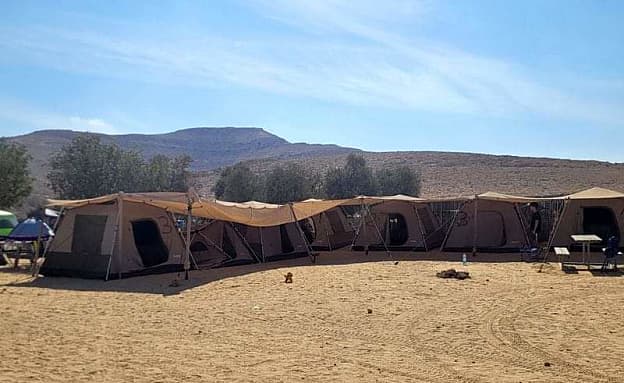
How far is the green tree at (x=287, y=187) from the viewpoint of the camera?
38.6 meters

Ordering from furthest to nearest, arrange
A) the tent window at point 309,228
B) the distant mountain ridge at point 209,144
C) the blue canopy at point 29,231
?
the distant mountain ridge at point 209,144 → the tent window at point 309,228 → the blue canopy at point 29,231

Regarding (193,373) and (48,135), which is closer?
(193,373)

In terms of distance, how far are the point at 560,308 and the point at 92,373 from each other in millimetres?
7559

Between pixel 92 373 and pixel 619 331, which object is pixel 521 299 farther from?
pixel 92 373

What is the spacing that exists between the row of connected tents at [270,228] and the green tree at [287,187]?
13089 mm

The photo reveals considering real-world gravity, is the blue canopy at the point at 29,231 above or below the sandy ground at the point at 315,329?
above

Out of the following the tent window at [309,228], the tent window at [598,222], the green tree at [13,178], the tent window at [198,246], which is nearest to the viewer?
the tent window at [198,246]

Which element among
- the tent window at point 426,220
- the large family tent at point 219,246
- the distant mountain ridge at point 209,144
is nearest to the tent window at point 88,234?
the large family tent at point 219,246

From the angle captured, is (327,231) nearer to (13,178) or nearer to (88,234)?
(88,234)

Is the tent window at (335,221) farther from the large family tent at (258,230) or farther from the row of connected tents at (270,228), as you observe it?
the large family tent at (258,230)

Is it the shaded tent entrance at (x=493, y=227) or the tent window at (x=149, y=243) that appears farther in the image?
the shaded tent entrance at (x=493, y=227)

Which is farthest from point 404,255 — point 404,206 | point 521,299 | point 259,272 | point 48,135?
point 48,135

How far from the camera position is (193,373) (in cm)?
669

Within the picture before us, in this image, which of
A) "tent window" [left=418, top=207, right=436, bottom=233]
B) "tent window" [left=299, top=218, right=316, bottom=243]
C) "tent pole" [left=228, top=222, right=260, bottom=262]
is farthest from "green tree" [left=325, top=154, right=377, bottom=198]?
"tent pole" [left=228, top=222, right=260, bottom=262]
